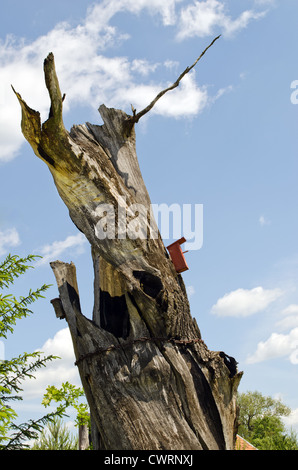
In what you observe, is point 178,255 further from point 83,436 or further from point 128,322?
point 83,436

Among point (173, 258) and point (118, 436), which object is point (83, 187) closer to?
point (173, 258)

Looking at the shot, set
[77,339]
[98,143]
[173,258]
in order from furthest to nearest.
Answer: [98,143] < [173,258] < [77,339]

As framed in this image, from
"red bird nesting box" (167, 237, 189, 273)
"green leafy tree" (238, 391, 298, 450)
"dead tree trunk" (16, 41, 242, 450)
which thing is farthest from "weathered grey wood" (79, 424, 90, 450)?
"green leafy tree" (238, 391, 298, 450)

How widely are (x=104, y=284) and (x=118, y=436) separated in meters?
1.78

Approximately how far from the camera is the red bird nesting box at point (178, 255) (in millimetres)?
5270

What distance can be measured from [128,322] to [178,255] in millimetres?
Answer: 1019

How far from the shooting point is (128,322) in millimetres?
5004

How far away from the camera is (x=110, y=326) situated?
5.11 metres

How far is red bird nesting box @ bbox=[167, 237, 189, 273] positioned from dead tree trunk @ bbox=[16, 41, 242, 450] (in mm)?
95

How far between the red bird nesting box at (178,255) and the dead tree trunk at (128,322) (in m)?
0.09

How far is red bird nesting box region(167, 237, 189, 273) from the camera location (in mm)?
5270

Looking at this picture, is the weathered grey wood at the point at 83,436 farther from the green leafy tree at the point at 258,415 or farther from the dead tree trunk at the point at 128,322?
the green leafy tree at the point at 258,415

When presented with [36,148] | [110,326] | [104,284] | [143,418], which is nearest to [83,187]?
[36,148]
